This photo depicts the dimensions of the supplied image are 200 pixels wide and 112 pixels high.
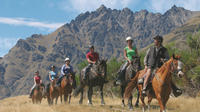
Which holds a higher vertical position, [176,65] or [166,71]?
[176,65]

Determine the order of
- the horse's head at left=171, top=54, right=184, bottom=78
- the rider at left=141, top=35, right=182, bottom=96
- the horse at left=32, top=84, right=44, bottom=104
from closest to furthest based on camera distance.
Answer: the horse's head at left=171, top=54, right=184, bottom=78 → the rider at left=141, top=35, right=182, bottom=96 → the horse at left=32, top=84, right=44, bottom=104

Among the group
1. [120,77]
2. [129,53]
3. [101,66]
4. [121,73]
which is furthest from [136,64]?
[101,66]

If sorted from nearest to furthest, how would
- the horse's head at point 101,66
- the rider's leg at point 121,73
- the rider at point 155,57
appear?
the rider at point 155,57
the rider's leg at point 121,73
the horse's head at point 101,66

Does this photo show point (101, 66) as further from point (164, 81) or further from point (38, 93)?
point (38, 93)

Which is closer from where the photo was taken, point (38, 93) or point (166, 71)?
point (166, 71)

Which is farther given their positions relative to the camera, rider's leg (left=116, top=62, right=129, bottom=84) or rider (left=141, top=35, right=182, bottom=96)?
rider's leg (left=116, top=62, right=129, bottom=84)

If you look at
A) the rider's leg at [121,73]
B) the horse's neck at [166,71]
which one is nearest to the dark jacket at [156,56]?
the horse's neck at [166,71]

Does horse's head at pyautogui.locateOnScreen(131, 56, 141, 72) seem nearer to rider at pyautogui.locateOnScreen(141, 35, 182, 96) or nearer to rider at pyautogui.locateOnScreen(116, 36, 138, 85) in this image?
rider at pyautogui.locateOnScreen(116, 36, 138, 85)

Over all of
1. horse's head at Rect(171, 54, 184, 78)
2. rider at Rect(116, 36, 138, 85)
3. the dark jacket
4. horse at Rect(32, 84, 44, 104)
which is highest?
rider at Rect(116, 36, 138, 85)

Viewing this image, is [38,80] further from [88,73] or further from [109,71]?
[109,71]

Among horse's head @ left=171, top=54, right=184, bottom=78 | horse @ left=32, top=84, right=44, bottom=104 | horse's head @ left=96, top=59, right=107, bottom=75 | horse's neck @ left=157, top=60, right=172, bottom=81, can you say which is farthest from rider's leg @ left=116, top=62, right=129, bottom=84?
horse @ left=32, top=84, right=44, bottom=104

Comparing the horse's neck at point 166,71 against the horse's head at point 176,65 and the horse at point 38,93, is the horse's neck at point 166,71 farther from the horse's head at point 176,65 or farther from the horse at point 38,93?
the horse at point 38,93

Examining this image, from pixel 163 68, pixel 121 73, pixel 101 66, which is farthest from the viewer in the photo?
pixel 101 66

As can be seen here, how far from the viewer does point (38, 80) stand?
75.4 feet
